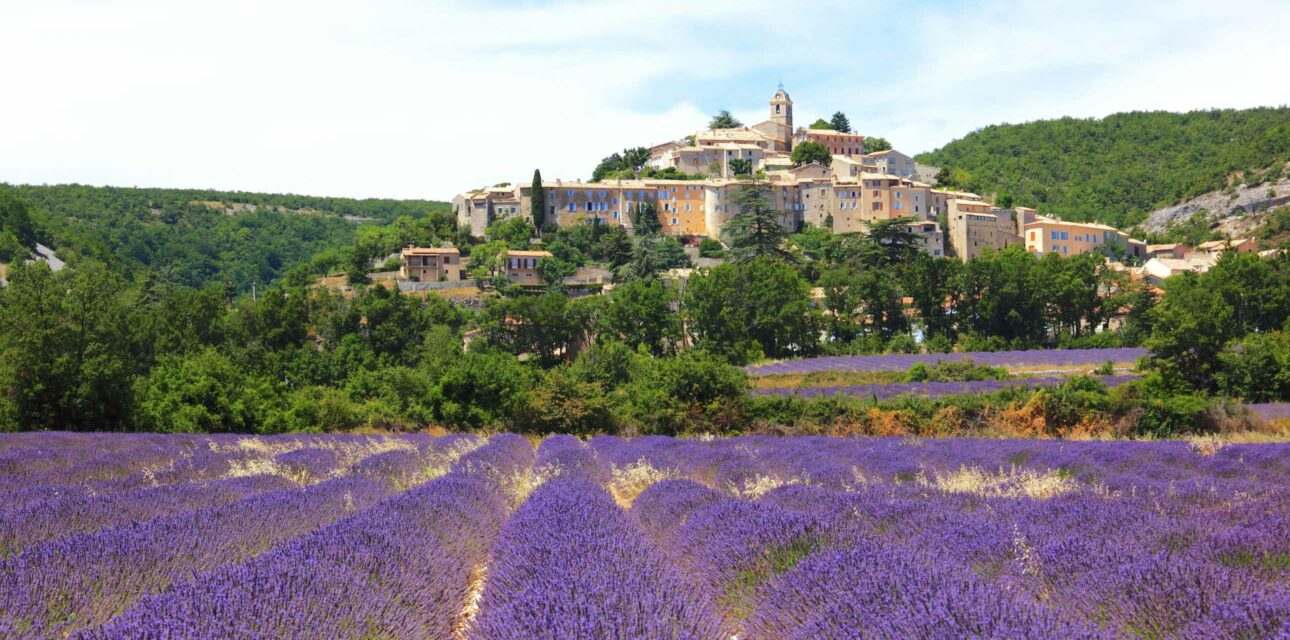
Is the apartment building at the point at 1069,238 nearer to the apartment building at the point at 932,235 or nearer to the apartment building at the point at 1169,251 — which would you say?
the apartment building at the point at 1169,251

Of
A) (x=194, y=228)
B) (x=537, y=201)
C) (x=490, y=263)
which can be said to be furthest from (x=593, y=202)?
(x=194, y=228)

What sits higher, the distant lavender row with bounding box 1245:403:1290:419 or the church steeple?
the church steeple

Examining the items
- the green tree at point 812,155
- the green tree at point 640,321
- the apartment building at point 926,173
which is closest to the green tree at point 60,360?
the green tree at point 640,321

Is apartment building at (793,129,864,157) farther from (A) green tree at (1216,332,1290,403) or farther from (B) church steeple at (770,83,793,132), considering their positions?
(A) green tree at (1216,332,1290,403)

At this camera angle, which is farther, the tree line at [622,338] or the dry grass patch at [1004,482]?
the tree line at [622,338]

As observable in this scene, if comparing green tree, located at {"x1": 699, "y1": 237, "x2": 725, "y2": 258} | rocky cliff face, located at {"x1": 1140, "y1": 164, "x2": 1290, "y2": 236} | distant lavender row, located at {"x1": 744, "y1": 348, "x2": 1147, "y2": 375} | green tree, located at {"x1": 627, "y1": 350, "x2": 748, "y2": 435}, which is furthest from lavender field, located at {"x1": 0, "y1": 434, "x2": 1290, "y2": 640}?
rocky cliff face, located at {"x1": 1140, "y1": 164, "x2": 1290, "y2": 236}

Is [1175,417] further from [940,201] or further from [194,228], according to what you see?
[194,228]

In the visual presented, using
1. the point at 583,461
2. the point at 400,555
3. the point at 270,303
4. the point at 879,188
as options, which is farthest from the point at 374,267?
the point at 400,555
